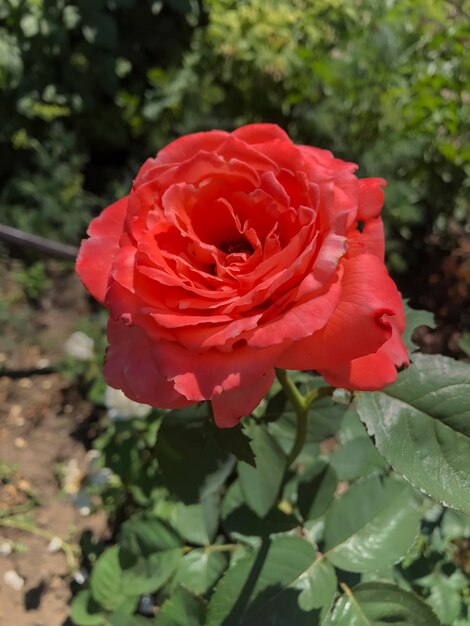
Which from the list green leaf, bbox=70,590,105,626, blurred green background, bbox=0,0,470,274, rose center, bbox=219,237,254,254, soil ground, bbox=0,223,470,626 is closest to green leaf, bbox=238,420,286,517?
rose center, bbox=219,237,254,254

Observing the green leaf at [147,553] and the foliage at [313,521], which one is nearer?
the foliage at [313,521]

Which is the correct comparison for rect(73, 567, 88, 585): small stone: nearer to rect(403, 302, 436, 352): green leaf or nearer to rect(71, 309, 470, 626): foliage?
rect(71, 309, 470, 626): foliage

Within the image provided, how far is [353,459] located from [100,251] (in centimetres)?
70

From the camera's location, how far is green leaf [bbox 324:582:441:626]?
2.72ft

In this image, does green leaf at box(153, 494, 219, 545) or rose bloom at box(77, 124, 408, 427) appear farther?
green leaf at box(153, 494, 219, 545)

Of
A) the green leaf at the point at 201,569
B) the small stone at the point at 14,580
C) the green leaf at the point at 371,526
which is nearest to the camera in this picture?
the green leaf at the point at 371,526

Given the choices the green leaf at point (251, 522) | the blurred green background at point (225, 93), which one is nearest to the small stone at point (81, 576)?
the green leaf at point (251, 522)

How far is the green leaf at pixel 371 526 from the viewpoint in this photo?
0.91m

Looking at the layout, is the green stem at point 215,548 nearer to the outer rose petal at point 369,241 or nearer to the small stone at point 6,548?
the outer rose petal at point 369,241

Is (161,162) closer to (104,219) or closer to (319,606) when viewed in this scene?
(104,219)

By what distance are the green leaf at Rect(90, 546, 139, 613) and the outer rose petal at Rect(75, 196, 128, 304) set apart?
0.84 meters

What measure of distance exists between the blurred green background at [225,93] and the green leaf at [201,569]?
1.31 meters

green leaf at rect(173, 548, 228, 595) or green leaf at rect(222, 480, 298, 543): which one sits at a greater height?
green leaf at rect(222, 480, 298, 543)

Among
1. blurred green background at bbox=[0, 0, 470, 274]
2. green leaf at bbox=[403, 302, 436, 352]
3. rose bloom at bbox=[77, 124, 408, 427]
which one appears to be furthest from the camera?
blurred green background at bbox=[0, 0, 470, 274]
